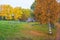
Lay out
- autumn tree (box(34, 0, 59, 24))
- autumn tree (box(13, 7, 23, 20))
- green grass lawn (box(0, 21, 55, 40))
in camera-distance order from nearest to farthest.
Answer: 1. green grass lawn (box(0, 21, 55, 40))
2. autumn tree (box(13, 7, 23, 20))
3. autumn tree (box(34, 0, 59, 24))

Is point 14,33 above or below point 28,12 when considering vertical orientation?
below

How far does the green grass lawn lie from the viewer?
107 inches

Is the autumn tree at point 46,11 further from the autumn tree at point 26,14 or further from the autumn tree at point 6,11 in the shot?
the autumn tree at point 6,11

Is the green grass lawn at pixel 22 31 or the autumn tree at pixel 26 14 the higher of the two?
the autumn tree at pixel 26 14

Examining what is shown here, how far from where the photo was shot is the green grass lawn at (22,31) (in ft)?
8.91

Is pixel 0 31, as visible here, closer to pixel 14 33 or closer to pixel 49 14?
pixel 14 33

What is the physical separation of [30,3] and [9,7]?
1.53ft

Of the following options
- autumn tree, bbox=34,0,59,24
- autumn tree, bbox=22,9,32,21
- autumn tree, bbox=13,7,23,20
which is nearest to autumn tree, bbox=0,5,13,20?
autumn tree, bbox=13,7,23,20

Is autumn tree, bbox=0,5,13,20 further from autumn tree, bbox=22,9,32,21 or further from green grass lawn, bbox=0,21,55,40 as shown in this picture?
autumn tree, bbox=22,9,32,21

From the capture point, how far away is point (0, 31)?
2.71 m

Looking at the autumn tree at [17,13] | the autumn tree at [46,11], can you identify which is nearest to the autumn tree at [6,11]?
the autumn tree at [17,13]

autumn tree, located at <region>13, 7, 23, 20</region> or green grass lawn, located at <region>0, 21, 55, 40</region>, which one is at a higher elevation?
autumn tree, located at <region>13, 7, 23, 20</region>

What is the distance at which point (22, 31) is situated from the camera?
285 centimetres

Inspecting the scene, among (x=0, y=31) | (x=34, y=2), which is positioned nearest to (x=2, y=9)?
(x=0, y=31)
